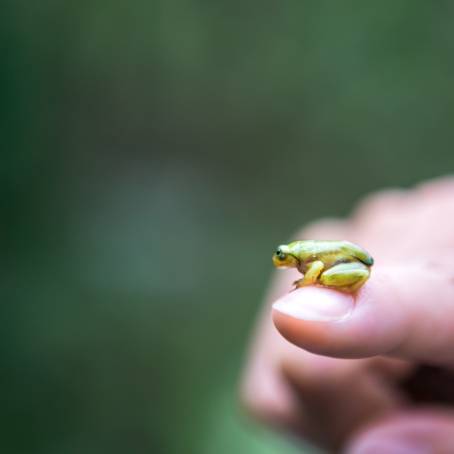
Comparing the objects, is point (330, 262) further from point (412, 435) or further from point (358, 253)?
point (412, 435)

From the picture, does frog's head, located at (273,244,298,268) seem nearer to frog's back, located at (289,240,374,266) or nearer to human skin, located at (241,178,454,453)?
frog's back, located at (289,240,374,266)

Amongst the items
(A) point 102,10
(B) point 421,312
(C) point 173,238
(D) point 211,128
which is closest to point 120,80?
(A) point 102,10

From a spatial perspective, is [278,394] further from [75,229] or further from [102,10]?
[102,10]

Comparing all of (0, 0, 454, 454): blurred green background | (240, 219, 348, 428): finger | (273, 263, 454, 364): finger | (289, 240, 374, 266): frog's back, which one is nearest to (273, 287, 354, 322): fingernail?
(273, 263, 454, 364): finger

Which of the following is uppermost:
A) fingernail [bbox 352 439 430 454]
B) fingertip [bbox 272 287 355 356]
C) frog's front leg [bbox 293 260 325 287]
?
frog's front leg [bbox 293 260 325 287]

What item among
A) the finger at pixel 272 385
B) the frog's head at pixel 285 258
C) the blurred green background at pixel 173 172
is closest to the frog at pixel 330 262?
the frog's head at pixel 285 258

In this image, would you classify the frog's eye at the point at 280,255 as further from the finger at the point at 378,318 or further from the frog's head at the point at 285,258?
the finger at the point at 378,318
